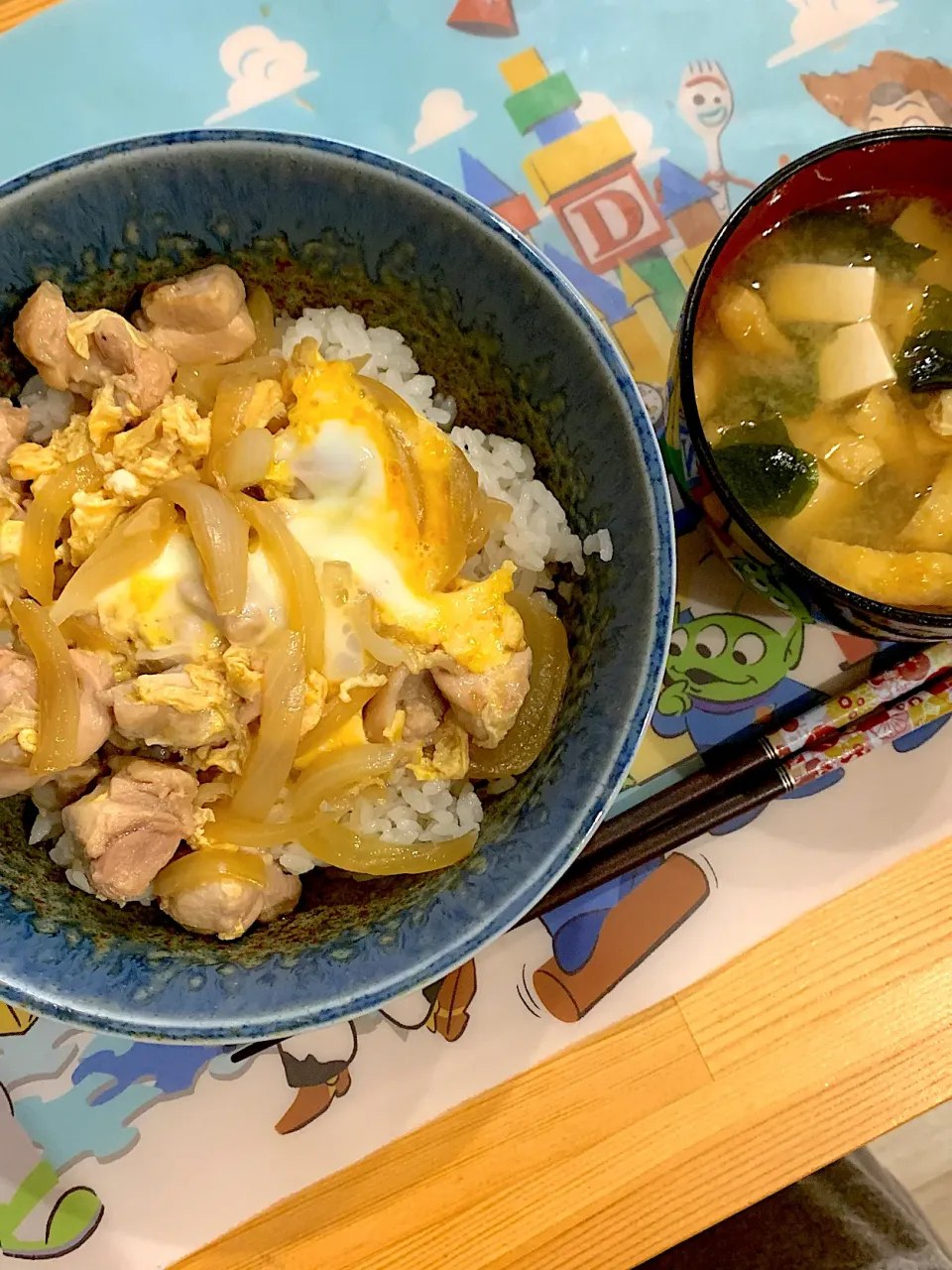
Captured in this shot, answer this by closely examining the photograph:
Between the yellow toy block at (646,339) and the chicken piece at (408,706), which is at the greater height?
the yellow toy block at (646,339)

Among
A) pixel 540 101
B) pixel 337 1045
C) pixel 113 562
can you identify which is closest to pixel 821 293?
pixel 540 101

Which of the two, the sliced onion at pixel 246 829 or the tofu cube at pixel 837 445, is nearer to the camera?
the sliced onion at pixel 246 829

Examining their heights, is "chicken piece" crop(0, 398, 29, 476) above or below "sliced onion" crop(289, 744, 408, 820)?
above

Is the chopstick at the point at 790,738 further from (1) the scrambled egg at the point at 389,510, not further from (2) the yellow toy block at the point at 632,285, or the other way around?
(2) the yellow toy block at the point at 632,285

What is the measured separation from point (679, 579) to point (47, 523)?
2.88 feet

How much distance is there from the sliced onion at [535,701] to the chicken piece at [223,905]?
304 mm

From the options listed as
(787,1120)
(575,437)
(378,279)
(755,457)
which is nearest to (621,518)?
(575,437)

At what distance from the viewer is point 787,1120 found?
1405 mm

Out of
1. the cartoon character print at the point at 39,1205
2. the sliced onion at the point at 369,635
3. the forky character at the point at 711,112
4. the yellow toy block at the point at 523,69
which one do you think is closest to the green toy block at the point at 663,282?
the forky character at the point at 711,112

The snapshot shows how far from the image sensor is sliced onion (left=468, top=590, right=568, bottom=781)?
120 centimetres

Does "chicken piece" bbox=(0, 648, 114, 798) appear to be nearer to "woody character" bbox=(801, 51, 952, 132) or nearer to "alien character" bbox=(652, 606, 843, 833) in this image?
"alien character" bbox=(652, 606, 843, 833)

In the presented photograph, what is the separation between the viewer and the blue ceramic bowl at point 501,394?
1.04 metres

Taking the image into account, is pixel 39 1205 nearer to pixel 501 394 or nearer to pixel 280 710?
pixel 280 710

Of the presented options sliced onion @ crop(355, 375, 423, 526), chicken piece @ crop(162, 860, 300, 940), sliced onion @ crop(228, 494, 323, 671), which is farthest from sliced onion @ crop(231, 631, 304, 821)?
sliced onion @ crop(355, 375, 423, 526)
